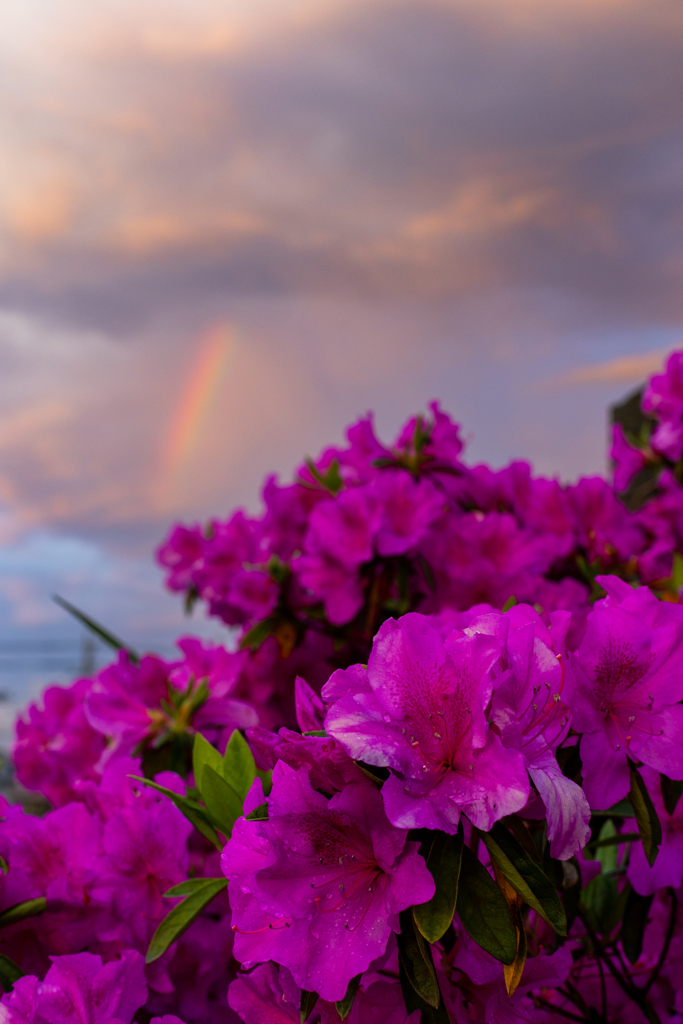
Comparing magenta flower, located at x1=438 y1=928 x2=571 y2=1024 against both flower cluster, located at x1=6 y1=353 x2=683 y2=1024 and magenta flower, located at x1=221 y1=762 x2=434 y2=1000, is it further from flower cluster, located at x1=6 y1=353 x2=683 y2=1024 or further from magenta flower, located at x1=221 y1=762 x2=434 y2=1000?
magenta flower, located at x1=221 y1=762 x2=434 y2=1000

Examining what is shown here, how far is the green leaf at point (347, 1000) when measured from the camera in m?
0.69

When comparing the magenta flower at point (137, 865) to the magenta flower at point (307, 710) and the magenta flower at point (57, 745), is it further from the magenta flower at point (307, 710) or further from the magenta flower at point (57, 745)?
the magenta flower at point (57, 745)

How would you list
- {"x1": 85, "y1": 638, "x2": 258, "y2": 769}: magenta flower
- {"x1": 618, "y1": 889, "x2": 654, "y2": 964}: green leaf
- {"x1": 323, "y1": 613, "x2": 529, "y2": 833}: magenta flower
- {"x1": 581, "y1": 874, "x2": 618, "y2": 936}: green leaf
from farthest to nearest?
{"x1": 85, "y1": 638, "x2": 258, "y2": 769}: magenta flower, {"x1": 581, "y1": 874, "x2": 618, "y2": 936}: green leaf, {"x1": 618, "y1": 889, "x2": 654, "y2": 964}: green leaf, {"x1": 323, "y1": 613, "x2": 529, "y2": 833}: magenta flower

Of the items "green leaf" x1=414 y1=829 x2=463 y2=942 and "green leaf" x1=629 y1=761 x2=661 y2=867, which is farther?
"green leaf" x1=629 y1=761 x2=661 y2=867

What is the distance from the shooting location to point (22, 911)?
977 mm

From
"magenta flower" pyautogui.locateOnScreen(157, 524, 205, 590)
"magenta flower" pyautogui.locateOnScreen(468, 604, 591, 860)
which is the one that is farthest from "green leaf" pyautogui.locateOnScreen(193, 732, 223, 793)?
"magenta flower" pyautogui.locateOnScreen(157, 524, 205, 590)

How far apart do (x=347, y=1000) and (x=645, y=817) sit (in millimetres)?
299

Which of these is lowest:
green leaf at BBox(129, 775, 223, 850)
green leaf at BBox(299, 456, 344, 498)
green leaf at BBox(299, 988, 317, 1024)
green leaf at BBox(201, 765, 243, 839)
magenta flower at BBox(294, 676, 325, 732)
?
green leaf at BBox(299, 988, 317, 1024)

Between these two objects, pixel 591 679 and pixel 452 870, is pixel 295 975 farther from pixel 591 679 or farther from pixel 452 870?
pixel 591 679

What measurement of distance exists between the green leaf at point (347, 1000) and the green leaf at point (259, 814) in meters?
0.14

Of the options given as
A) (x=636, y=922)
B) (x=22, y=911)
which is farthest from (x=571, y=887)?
(x=22, y=911)

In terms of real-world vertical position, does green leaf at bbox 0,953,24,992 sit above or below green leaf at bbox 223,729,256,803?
below

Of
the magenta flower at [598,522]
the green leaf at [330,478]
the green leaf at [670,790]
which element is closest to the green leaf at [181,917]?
the green leaf at [670,790]

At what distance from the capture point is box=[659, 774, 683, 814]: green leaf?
2.75 ft
